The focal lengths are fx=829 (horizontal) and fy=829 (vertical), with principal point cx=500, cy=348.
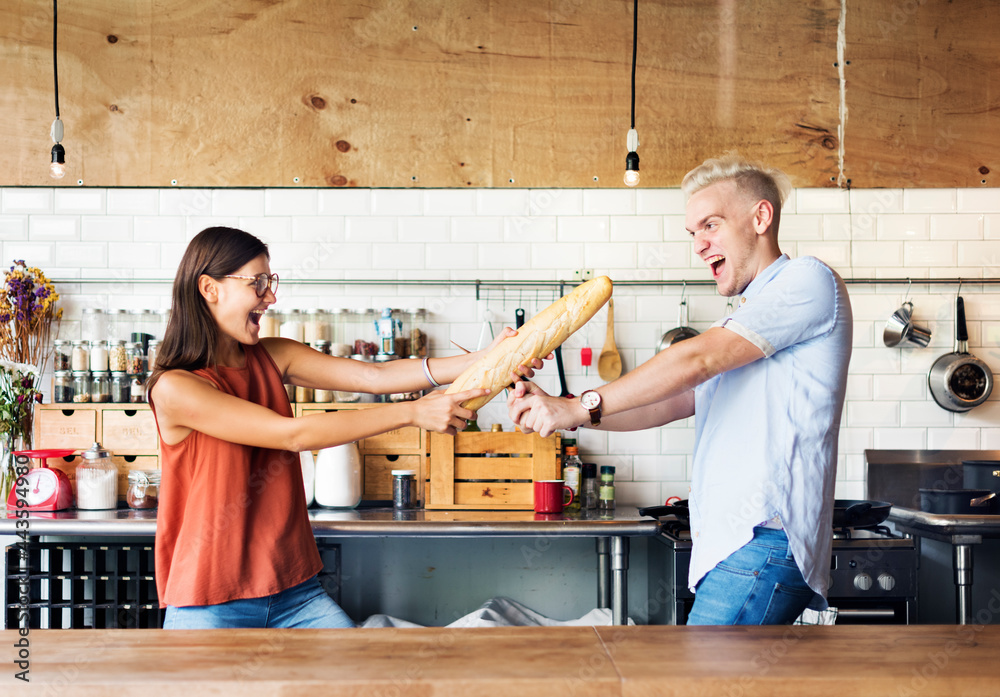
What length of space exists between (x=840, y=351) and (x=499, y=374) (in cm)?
85

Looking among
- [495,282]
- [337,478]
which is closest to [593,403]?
[337,478]

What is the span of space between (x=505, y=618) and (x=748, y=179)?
2617mm

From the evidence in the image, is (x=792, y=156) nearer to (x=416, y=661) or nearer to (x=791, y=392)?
(x=791, y=392)

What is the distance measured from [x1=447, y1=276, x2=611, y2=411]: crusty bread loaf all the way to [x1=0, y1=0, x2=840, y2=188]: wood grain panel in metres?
2.06

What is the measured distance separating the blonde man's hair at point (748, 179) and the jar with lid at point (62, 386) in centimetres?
310

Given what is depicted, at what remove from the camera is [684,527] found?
11.3 ft

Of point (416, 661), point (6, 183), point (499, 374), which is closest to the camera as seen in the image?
point (416, 661)

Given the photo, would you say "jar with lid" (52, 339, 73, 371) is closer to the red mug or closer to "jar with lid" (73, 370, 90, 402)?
"jar with lid" (73, 370, 90, 402)

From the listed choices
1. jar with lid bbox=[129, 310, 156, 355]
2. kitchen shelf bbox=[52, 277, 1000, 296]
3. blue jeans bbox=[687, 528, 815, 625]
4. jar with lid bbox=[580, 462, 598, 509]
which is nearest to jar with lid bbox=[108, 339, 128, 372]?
jar with lid bbox=[129, 310, 156, 355]

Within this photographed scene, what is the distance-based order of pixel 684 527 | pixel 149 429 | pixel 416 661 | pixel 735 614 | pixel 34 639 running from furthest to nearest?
pixel 149 429
pixel 684 527
pixel 735 614
pixel 34 639
pixel 416 661

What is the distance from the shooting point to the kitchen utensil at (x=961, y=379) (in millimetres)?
4070

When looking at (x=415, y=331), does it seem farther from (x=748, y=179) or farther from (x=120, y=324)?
(x=748, y=179)

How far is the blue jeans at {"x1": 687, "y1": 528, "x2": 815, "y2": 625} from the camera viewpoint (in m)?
1.79

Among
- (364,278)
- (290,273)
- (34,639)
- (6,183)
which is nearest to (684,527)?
(364,278)
